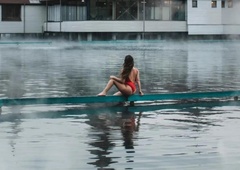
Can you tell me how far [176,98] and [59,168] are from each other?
8.45 m

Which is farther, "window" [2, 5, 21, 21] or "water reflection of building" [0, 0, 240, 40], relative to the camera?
"window" [2, 5, 21, 21]

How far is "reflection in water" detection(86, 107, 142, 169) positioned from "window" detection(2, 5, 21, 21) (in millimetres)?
74320

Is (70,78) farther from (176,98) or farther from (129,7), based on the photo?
(129,7)

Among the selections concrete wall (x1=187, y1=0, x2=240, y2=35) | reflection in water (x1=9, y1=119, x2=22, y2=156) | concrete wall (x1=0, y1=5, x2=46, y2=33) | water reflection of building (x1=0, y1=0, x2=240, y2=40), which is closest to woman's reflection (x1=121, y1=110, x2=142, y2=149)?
reflection in water (x1=9, y1=119, x2=22, y2=156)

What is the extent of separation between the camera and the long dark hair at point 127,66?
17.0 m

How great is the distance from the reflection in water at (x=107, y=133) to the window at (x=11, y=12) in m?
74.3

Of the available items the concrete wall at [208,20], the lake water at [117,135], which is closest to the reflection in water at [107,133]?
the lake water at [117,135]

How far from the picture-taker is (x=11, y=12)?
89562 millimetres

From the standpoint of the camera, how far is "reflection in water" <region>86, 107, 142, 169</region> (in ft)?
34.6

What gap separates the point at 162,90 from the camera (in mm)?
22297

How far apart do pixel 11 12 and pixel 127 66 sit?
243ft

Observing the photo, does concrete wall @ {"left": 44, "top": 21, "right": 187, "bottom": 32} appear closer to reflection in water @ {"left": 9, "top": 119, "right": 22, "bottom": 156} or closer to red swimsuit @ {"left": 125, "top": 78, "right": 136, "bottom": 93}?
red swimsuit @ {"left": 125, "top": 78, "right": 136, "bottom": 93}

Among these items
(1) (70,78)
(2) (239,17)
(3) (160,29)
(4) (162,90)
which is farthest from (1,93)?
(2) (239,17)

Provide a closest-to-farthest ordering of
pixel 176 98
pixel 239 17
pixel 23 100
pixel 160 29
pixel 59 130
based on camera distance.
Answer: pixel 59 130 < pixel 23 100 < pixel 176 98 < pixel 160 29 < pixel 239 17
